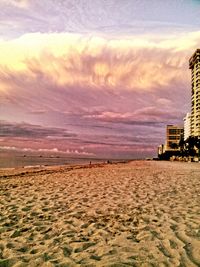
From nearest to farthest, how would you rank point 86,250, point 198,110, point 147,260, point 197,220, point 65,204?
point 147,260 < point 86,250 < point 197,220 < point 65,204 < point 198,110

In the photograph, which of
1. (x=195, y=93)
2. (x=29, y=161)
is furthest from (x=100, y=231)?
(x=195, y=93)

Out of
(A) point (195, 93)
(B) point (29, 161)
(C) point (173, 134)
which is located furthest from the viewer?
(C) point (173, 134)

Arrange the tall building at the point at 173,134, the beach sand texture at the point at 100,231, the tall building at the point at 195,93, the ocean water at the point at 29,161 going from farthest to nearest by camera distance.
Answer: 1. the tall building at the point at 173,134
2. the tall building at the point at 195,93
3. the ocean water at the point at 29,161
4. the beach sand texture at the point at 100,231

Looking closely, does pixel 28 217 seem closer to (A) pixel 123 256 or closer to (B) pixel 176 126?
(A) pixel 123 256

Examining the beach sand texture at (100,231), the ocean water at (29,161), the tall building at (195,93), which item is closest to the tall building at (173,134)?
the tall building at (195,93)

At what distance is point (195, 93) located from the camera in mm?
158250

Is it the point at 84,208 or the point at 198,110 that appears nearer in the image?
the point at 84,208

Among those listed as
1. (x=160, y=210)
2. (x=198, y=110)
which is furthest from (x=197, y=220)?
(x=198, y=110)

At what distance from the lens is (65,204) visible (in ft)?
30.6

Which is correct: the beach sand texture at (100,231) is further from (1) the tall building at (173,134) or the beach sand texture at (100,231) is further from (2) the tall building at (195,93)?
(1) the tall building at (173,134)

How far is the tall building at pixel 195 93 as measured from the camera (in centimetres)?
14915

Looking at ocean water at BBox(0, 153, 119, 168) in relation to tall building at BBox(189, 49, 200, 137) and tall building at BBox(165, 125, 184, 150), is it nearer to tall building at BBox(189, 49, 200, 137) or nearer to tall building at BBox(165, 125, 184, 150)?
tall building at BBox(189, 49, 200, 137)

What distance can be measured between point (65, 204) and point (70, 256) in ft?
14.5

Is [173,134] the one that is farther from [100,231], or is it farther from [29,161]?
[100,231]
